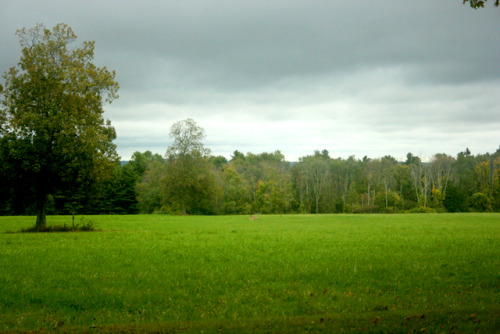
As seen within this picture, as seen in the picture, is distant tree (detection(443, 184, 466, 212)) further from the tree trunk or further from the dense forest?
the tree trunk

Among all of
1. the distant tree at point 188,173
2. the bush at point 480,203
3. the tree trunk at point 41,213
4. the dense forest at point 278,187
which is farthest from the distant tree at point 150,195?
the bush at point 480,203

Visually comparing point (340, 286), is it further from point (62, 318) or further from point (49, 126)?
point (49, 126)

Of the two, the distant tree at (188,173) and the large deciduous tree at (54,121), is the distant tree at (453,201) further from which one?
the large deciduous tree at (54,121)

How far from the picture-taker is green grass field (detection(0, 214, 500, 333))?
8297 mm

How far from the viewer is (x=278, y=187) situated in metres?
106

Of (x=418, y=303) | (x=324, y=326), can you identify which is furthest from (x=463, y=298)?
(x=324, y=326)

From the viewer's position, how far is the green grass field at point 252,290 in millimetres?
8297

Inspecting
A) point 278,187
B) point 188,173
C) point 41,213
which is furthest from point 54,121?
point 278,187

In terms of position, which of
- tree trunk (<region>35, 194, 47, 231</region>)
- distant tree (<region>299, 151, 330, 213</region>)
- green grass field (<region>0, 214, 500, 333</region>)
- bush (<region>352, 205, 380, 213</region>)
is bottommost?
bush (<region>352, 205, 380, 213</region>)

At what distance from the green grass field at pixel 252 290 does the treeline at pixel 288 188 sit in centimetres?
5828

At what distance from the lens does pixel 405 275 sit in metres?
13.0

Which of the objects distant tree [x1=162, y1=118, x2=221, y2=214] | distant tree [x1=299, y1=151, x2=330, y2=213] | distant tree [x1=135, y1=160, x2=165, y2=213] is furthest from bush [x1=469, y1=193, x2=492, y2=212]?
distant tree [x1=135, y1=160, x2=165, y2=213]

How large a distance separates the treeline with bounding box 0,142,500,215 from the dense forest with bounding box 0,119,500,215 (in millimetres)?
201

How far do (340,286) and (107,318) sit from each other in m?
6.89
